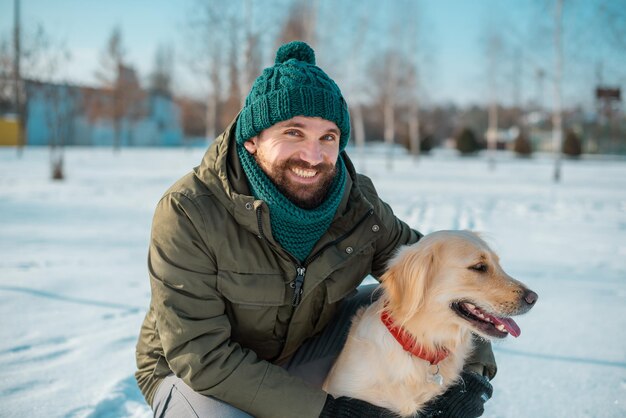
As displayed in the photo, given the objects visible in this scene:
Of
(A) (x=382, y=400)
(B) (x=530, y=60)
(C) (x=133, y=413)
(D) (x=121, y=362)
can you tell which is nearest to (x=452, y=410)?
(A) (x=382, y=400)

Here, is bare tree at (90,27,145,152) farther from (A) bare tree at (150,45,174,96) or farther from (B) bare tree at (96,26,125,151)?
(A) bare tree at (150,45,174,96)

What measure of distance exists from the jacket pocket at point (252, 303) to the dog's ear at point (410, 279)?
1.58ft

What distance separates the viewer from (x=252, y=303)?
78.2 inches

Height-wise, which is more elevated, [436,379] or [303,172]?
[303,172]

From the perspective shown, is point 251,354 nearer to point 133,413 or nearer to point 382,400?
point 382,400

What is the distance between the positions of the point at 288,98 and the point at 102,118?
36061 mm

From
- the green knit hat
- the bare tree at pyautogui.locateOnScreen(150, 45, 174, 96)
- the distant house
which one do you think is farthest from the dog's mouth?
the bare tree at pyautogui.locateOnScreen(150, 45, 174, 96)

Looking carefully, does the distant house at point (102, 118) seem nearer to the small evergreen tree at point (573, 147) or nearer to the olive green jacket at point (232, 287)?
the olive green jacket at point (232, 287)

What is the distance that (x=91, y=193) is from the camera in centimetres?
1043

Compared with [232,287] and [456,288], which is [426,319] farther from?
[232,287]

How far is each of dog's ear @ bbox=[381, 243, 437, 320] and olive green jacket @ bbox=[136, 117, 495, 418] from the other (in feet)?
0.63

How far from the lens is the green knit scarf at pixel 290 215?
6.54 ft

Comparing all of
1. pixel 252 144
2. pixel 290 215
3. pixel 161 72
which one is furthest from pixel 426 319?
pixel 161 72

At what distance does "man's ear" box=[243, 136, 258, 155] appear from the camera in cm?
214
